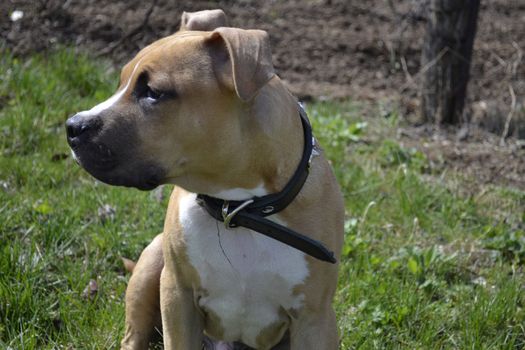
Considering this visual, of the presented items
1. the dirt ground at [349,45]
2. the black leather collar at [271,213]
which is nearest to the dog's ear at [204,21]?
the black leather collar at [271,213]

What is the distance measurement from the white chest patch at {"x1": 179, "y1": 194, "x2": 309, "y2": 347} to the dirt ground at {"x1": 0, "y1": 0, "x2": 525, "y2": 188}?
2657 mm

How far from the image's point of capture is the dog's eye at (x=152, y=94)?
2.79 metres

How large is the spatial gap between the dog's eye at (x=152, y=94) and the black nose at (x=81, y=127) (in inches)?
7.5

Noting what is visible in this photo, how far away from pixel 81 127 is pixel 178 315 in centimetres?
87

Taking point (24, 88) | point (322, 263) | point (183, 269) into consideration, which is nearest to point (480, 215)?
point (322, 263)

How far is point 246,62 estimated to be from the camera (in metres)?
2.69

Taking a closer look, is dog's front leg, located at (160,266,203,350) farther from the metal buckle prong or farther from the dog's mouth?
the dog's mouth

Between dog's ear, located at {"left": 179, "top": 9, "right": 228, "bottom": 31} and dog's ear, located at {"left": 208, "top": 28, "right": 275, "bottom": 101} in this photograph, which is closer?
dog's ear, located at {"left": 208, "top": 28, "right": 275, "bottom": 101}

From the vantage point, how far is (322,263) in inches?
123

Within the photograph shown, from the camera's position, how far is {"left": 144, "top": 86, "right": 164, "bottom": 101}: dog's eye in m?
2.79

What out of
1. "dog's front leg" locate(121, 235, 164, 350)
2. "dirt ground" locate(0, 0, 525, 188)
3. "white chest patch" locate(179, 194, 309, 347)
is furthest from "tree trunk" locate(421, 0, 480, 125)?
"white chest patch" locate(179, 194, 309, 347)

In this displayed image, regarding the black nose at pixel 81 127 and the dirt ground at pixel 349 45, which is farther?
the dirt ground at pixel 349 45

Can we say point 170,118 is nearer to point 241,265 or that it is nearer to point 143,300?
point 241,265

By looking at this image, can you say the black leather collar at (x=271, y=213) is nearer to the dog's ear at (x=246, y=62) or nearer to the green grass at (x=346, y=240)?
the dog's ear at (x=246, y=62)
